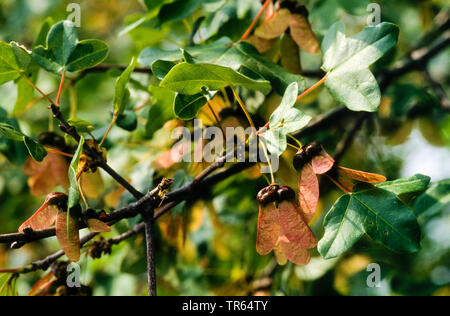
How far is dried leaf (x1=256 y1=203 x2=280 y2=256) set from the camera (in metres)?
0.79

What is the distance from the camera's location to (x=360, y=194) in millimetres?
812

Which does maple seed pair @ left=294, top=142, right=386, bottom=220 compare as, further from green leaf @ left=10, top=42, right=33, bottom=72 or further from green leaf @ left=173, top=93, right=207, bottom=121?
green leaf @ left=10, top=42, right=33, bottom=72

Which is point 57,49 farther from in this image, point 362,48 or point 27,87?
point 362,48

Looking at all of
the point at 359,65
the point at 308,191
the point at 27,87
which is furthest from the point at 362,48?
the point at 27,87

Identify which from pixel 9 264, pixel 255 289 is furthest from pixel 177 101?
pixel 9 264

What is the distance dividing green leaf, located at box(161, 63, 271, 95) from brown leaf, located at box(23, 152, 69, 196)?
431mm

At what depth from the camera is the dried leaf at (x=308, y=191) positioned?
2.53 ft

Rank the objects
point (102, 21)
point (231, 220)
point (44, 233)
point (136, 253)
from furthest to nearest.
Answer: point (102, 21) → point (231, 220) → point (136, 253) → point (44, 233)

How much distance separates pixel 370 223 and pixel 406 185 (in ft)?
0.40

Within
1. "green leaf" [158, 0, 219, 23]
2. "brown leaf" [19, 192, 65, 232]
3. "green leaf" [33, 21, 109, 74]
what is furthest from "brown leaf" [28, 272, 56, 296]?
"green leaf" [158, 0, 219, 23]

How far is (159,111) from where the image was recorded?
107 centimetres

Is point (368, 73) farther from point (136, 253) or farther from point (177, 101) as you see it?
point (136, 253)
